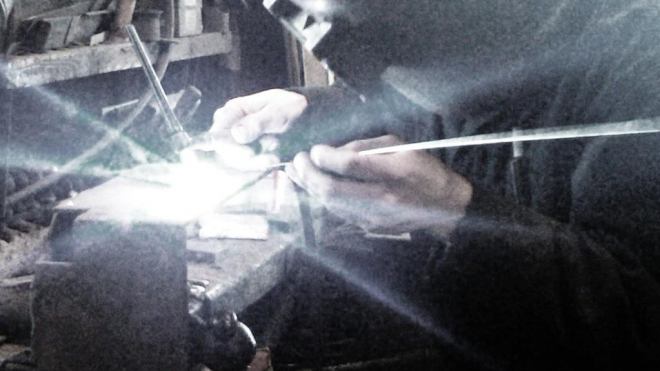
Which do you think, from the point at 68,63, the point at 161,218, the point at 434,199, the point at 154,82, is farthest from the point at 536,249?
the point at 68,63

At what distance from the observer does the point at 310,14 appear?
1016 mm

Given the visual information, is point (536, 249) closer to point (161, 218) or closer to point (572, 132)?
point (572, 132)

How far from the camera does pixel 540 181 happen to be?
3.99 feet

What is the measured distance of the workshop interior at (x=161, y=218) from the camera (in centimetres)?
128

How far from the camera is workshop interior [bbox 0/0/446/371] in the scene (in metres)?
1.28

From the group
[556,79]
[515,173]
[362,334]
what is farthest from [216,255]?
[556,79]

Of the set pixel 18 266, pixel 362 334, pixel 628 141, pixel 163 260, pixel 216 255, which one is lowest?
pixel 362 334

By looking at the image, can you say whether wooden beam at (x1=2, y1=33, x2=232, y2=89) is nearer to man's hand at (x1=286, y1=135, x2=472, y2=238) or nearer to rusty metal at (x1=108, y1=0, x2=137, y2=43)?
rusty metal at (x1=108, y1=0, x2=137, y2=43)

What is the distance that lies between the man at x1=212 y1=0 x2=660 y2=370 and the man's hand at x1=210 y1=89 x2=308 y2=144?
1.15ft

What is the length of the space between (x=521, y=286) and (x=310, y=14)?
0.59m

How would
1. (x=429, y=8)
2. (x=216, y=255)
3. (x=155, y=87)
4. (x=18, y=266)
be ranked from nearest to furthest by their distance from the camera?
(x=429, y=8) → (x=155, y=87) → (x=216, y=255) → (x=18, y=266)

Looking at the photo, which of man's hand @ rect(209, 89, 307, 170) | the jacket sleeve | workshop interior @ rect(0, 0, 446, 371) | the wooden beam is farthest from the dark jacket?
the wooden beam

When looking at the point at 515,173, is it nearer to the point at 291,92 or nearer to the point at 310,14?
the point at 310,14

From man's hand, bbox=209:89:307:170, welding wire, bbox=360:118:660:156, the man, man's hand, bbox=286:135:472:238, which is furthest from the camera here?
man's hand, bbox=209:89:307:170
